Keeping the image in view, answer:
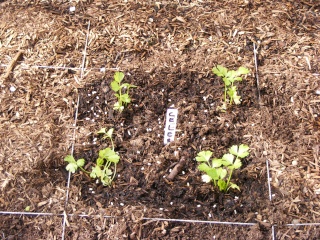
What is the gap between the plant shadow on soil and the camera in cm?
209

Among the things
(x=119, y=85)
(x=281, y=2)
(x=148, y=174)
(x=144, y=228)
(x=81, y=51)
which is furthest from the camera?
(x=281, y=2)

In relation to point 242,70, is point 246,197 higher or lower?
lower

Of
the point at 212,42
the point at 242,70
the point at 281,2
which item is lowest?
the point at 242,70

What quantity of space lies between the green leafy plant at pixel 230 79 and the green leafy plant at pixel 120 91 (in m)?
0.51

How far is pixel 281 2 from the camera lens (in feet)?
9.34

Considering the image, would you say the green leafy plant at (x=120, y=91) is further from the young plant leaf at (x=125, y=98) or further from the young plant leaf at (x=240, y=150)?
the young plant leaf at (x=240, y=150)

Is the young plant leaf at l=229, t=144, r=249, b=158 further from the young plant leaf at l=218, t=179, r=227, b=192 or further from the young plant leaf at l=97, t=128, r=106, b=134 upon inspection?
the young plant leaf at l=97, t=128, r=106, b=134

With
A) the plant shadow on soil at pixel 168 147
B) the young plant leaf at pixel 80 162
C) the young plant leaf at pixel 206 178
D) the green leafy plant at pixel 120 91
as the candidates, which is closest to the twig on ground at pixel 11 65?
the plant shadow on soil at pixel 168 147

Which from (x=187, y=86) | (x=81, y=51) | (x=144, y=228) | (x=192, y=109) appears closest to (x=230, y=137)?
(x=192, y=109)

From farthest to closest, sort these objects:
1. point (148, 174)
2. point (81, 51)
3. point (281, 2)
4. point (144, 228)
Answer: point (281, 2) → point (81, 51) → point (148, 174) → point (144, 228)

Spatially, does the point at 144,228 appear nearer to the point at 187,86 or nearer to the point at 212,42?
the point at 187,86

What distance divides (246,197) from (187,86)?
0.76 metres

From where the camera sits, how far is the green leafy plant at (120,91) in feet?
7.36

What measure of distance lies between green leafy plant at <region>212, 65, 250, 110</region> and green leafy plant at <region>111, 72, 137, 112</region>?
510 millimetres
